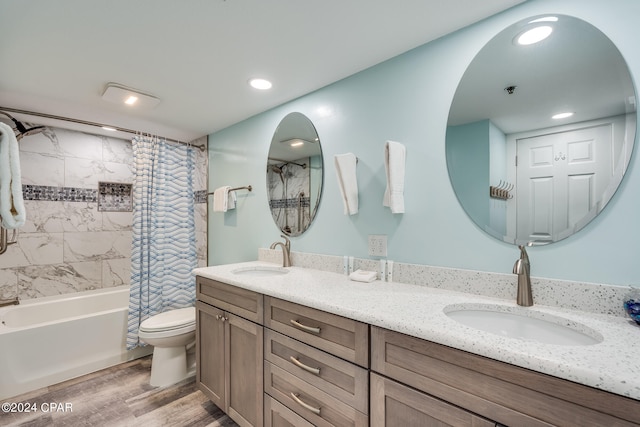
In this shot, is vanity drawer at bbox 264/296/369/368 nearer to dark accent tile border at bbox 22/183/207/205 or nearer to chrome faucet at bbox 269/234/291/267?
chrome faucet at bbox 269/234/291/267

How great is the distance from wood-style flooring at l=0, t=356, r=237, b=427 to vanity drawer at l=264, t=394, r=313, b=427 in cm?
55

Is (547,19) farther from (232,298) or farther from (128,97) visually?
(128,97)

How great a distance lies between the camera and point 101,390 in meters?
2.17

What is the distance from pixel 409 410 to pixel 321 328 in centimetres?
42

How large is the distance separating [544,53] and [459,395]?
4.37 ft

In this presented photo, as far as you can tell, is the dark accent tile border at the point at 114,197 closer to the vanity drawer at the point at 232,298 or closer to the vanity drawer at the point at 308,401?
the vanity drawer at the point at 232,298

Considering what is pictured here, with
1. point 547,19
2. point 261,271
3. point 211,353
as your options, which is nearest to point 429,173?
point 547,19

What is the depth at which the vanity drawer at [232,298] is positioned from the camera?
1507mm

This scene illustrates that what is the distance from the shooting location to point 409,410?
928mm

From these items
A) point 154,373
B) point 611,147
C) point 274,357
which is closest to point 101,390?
point 154,373

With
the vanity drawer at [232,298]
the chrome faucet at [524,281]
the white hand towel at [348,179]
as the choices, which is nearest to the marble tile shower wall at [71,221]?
the vanity drawer at [232,298]

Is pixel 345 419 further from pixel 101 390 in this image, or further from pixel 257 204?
pixel 101 390

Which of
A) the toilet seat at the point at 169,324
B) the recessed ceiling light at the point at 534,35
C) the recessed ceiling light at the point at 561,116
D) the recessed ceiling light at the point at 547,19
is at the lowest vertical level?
the toilet seat at the point at 169,324

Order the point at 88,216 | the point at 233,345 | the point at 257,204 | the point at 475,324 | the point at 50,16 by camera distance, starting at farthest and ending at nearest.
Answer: the point at 88,216
the point at 257,204
the point at 233,345
the point at 50,16
the point at 475,324
